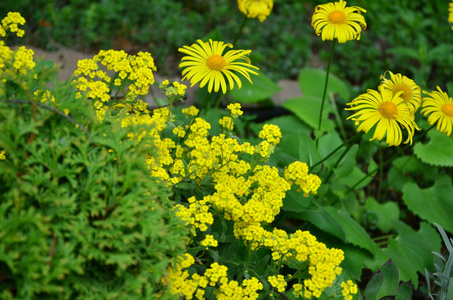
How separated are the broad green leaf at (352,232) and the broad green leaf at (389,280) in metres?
0.15

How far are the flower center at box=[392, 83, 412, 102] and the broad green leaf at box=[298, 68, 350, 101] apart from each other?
3.81ft

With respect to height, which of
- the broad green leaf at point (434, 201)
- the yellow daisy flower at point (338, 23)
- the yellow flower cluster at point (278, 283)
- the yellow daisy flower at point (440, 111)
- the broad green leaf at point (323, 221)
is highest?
the yellow daisy flower at point (338, 23)

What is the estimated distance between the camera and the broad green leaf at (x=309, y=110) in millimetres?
2750

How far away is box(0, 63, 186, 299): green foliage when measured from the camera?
1143 millimetres

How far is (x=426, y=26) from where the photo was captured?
423 centimetres

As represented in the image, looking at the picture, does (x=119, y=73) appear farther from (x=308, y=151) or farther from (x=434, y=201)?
(x=434, y=201)

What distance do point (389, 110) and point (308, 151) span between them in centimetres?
53

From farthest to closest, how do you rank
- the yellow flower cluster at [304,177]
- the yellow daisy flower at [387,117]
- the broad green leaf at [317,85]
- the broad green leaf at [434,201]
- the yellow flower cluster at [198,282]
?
the broad green leaf at [317,85] < the broad green leaf at [434,201] < the yellow daisy flower at [387,117] < the yellow flower cluster at [304,177] < the yellow flower cluster at [198,282]

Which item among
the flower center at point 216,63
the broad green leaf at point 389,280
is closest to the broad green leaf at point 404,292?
the broad green leaf at point 389,280

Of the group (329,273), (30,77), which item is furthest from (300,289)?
(30,77)

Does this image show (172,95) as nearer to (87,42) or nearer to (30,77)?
(30,77)

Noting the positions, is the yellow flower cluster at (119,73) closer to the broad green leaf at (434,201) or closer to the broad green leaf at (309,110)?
the broad green leaf at (309,110)

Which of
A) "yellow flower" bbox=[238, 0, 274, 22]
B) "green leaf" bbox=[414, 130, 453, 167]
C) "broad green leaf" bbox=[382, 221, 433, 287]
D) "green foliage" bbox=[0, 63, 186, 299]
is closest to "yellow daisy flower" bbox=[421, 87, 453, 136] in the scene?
"green leaf" bbox=[414, 130, 453, 167]

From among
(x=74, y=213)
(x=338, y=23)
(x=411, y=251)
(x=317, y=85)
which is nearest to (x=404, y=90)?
(x=338, y=23)
